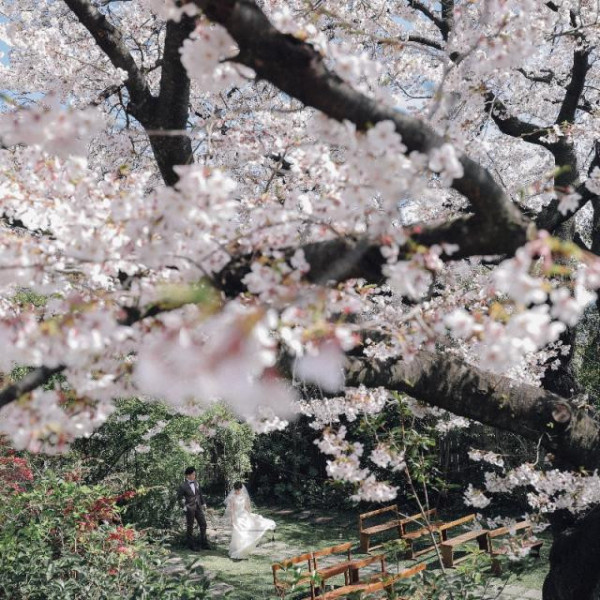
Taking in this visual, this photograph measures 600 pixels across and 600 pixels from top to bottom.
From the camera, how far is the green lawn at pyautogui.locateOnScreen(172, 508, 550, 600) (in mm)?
6867

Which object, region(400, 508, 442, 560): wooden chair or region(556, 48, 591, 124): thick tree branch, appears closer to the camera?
region(556, 48, 591, 124): thick tree branch

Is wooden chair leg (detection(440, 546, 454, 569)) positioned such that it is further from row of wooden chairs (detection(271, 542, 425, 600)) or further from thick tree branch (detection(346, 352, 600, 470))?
thick tree branch (detection(346, 352, 600, 470))

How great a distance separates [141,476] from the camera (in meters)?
8.73

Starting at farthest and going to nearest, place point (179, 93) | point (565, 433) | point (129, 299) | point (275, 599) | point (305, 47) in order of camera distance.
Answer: point (275, 599)
point (565, 433)
point (179, 93)
point (129, 299)
point (305, 47)

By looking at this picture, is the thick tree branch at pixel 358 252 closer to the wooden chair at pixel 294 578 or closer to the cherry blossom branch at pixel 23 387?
the cherry blossom branch at pixel 23 387

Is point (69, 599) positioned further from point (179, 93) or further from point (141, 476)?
point (141, 476)

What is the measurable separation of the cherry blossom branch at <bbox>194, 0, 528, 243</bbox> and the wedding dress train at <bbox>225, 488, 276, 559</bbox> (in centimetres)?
751

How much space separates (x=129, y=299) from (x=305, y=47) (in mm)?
803

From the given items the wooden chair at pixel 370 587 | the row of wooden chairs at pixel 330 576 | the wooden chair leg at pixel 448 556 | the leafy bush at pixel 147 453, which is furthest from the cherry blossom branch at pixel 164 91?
the wooden chair leg at pixel 448 556

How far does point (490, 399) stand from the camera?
139 inches

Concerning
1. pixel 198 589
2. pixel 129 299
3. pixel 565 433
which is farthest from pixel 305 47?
pixel 198 589

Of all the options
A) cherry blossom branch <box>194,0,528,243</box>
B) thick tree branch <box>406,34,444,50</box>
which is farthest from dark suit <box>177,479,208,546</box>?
cherry blossom branch <box>194,0,528,243</box>

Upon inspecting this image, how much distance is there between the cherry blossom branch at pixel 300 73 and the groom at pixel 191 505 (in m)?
7.62

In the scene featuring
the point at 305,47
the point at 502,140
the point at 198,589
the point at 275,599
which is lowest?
the point at 275,599
